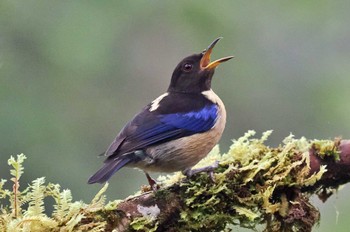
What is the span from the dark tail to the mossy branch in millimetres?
436

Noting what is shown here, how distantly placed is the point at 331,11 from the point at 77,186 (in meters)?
5.50

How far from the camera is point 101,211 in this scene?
388 cm

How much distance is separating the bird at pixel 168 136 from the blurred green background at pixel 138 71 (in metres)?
4.25

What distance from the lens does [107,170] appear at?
473 cm

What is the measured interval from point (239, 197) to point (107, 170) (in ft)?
3.04

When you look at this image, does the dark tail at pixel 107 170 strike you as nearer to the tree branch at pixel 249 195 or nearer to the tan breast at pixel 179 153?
the tan breast at pixel 179 153

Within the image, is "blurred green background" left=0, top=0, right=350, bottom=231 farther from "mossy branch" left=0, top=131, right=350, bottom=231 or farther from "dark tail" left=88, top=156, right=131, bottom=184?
"mossy branch" left=0, top=131, right=350, bottom=231

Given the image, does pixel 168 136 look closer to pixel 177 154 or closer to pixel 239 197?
pixel 177 154

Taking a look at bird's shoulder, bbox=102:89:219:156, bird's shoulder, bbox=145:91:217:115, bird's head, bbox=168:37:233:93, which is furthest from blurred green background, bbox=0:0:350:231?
bird's shoulder, bbox=102:89:219:156

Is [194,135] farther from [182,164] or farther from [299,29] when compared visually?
[299,29]

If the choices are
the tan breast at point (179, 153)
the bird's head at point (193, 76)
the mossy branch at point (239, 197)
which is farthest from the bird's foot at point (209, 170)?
the bird's head at point (193, 76)

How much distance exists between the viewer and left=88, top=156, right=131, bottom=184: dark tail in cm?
461

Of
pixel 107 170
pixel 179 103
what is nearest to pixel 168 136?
pixel 179 103

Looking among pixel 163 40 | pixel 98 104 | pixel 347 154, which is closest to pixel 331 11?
pixel 163 40
